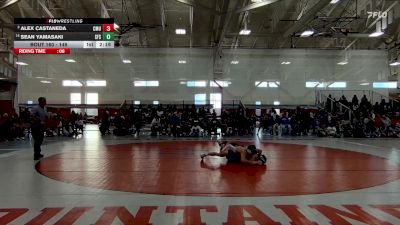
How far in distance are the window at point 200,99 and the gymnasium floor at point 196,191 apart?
16.2 m

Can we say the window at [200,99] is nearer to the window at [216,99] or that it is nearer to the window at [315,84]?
the window at [216,99]

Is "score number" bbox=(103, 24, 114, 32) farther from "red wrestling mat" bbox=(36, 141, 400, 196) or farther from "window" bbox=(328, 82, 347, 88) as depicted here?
"window" bbox=(328, 82, 347, 88)

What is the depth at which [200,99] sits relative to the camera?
83.0 ft

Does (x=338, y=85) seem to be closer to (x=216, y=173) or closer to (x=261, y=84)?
(x=261, y=84)

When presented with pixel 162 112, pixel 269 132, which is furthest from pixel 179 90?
pixel 269 132

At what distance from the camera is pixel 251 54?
2606cm

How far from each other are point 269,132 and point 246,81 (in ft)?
20.4

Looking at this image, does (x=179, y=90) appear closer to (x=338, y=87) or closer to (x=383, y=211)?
(x=338, y=87)

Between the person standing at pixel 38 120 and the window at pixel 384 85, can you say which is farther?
the window at pixel 384 85

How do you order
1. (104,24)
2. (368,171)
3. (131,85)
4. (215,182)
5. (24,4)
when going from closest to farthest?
(215,182)
(368,171)
(104,24)
(24,4)
(131,85)

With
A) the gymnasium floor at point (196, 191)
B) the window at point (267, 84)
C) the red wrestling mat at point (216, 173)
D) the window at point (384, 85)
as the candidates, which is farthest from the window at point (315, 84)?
the gymnasium floor at point (196, 191)

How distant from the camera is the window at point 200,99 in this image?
25.2m
